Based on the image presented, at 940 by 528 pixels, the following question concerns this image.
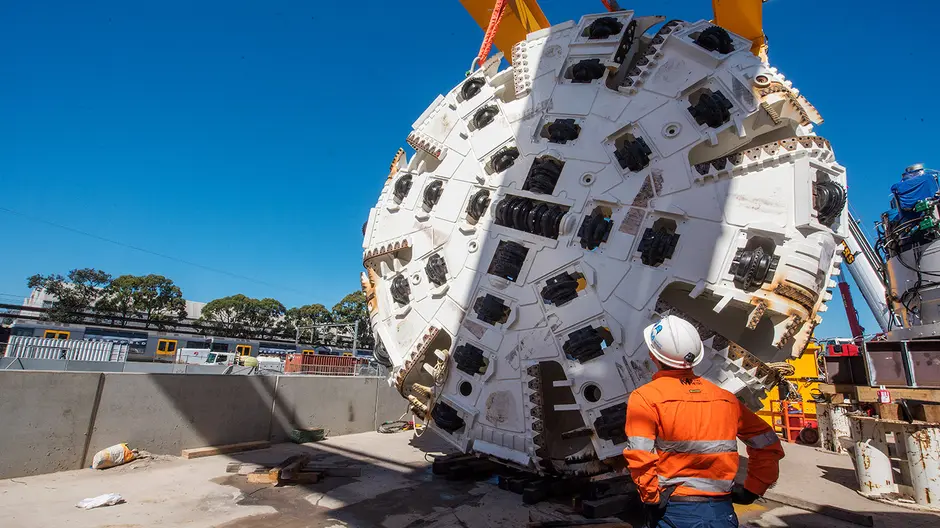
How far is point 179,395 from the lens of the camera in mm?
9047

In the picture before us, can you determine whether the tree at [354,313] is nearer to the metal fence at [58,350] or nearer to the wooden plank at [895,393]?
the metal fence at [58,350]

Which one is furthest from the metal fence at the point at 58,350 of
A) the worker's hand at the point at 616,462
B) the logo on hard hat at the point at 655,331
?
the logo on hard hat at the point at 655,331

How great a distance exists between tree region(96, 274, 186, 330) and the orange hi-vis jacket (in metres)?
61.0

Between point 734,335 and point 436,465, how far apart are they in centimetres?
508

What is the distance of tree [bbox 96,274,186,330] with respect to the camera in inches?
2099

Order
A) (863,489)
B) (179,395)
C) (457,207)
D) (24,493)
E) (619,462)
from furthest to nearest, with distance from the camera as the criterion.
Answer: (179,395)
(863,489)
(457,207)
(24,493)
(619,462)

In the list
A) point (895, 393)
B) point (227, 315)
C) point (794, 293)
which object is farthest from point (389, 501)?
point (227, 315)

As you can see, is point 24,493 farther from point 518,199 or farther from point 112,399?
point 518,199

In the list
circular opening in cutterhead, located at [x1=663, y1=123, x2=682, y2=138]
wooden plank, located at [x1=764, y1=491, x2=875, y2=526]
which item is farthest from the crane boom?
circular opening in cutterhead, located at [x1=663, y1=123, x2=682, y2=138]

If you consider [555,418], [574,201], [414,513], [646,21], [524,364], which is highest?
[646,21]

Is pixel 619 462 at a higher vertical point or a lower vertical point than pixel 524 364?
lower

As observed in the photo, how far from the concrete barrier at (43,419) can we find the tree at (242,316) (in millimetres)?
57308

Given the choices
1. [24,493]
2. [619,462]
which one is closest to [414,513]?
[619,462]

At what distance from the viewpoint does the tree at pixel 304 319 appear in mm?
63875
